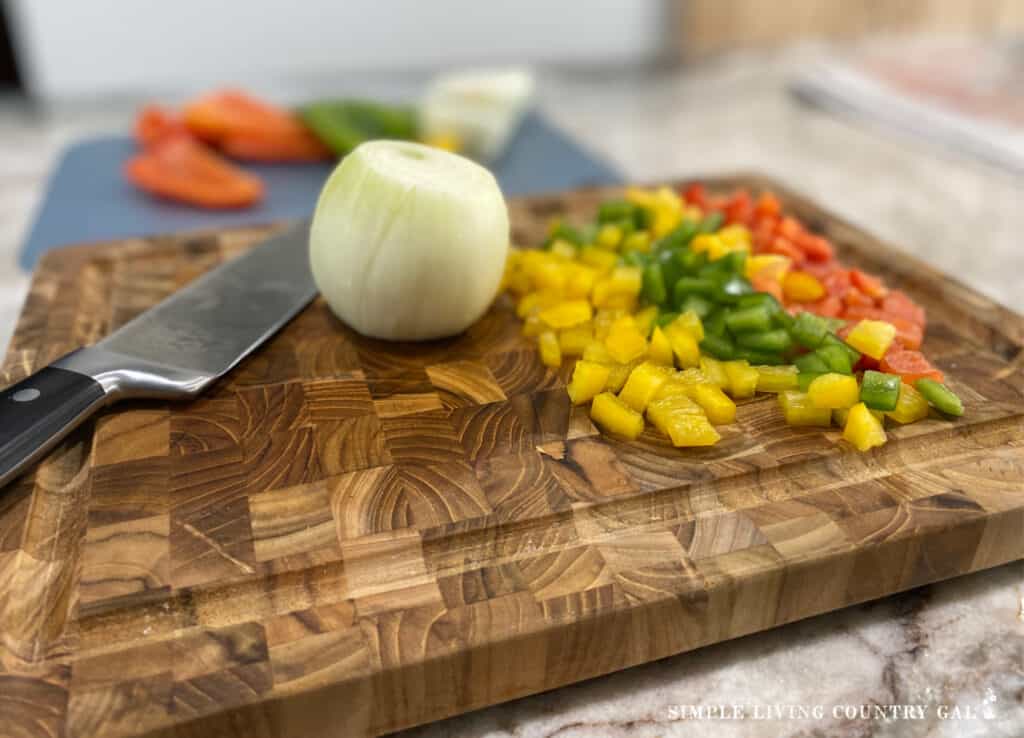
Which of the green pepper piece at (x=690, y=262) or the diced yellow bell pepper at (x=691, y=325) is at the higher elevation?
the green pepper piece at (x=690, y=262)

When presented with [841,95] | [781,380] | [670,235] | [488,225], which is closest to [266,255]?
[488,225]

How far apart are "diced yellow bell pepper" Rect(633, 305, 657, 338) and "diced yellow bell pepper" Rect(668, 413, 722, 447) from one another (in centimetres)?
18

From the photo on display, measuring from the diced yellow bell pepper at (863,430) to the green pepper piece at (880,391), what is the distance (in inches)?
0.7

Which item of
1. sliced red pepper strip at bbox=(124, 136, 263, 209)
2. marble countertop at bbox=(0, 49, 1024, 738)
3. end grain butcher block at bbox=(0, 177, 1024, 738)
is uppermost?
end grain butcher block at bbox=(0, 177, 1024, 738)

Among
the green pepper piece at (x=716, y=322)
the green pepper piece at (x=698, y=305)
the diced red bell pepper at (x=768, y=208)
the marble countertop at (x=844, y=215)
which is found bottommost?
the marble countertop at (x=844, y=215)

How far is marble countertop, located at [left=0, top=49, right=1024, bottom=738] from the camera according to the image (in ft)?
2.41

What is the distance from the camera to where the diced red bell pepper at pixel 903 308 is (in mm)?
1087

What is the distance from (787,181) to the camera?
2.07 metres

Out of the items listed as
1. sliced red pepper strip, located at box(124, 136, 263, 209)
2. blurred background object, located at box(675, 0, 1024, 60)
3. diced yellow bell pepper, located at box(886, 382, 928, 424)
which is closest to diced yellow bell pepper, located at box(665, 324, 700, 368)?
diced yellow bell pepper, located at box(886, 382, 928, 424)

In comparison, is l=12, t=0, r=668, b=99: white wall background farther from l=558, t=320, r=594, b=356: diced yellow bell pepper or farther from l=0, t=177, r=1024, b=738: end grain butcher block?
l=558, t=320, r=594, b=356: diced yellow bell pepper

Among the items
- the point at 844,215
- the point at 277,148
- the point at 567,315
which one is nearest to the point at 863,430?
the point at 567,315

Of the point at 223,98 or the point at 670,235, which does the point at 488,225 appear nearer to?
the point at 670,235

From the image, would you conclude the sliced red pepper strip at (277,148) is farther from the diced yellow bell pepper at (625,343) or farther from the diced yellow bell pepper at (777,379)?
the diced yellow bell pepper at (777,379)

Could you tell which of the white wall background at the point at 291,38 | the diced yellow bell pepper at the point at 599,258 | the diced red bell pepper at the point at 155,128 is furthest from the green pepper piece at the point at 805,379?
the white wall background at the point at 291,38
